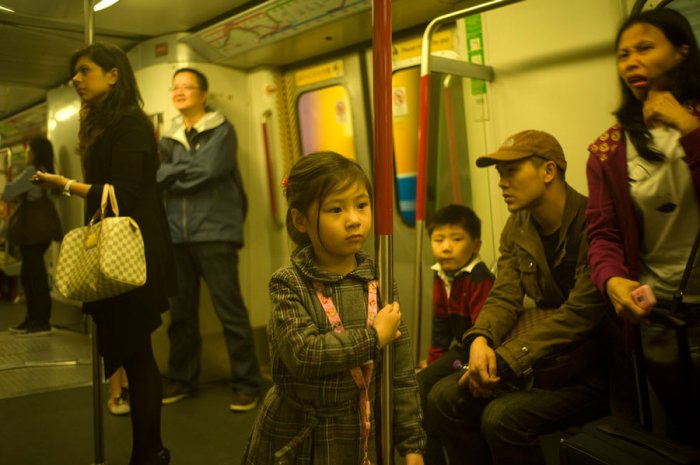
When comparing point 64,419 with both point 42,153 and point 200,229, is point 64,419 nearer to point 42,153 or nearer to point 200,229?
point 200,229

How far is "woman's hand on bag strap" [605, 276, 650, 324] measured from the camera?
4.75 feet

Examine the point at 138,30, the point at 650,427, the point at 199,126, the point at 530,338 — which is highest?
the point at 138,30

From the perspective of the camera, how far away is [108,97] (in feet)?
7.09

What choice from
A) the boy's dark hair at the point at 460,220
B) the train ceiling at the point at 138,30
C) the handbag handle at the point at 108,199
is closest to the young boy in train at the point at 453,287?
the boy's dark hair at the point at 460,220

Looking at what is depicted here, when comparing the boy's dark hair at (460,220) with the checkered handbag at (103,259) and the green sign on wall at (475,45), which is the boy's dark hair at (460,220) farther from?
the checkered handbag at (103,259)

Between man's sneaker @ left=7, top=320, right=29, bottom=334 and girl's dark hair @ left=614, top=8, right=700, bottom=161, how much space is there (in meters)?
2.54

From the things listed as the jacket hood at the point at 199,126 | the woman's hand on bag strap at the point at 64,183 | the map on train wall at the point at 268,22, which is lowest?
the woman's hand on bag strap at the point at 64,183

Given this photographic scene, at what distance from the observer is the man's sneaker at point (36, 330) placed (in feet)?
8.65

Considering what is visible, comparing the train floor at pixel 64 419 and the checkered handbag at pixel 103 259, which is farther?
the train floor at pixel 64 419

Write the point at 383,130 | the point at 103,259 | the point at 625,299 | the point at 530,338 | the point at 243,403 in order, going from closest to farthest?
the point at 383,130
the point at 625,299
the point at 530,338
the point at 103,259
the point at 243,403

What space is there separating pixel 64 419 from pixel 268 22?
92.8 inches

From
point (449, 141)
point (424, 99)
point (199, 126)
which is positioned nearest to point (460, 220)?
point (424, 99)

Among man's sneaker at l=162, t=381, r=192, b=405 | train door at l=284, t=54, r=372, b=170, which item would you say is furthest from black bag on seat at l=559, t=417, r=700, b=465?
train door at l=284, t=54, r=372, b=170

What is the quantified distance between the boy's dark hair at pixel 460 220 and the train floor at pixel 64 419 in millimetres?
896
